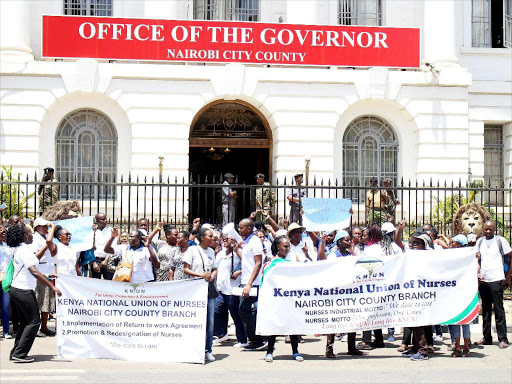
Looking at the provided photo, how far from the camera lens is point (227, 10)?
25453 mm

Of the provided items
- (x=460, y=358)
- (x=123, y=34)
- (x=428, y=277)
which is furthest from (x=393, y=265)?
(x=123, y=34)

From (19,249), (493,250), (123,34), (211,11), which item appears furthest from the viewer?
(211,11)

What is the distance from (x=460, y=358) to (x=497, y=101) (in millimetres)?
15674

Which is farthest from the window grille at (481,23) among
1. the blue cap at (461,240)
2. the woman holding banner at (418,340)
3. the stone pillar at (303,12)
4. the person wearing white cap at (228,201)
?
the woman holding banner at (418,340)

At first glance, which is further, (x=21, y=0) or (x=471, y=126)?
(x=471, y=126)

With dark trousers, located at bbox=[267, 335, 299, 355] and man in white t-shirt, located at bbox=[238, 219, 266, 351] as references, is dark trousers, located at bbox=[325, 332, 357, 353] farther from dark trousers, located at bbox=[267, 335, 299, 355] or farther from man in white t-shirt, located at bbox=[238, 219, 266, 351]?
man in white t-shirt, located at bbox=[238, 219, 266, 351]

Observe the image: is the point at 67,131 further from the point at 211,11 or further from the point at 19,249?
the point at 19,249

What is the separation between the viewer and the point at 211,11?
83.7 feet

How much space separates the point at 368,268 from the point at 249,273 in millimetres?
1656

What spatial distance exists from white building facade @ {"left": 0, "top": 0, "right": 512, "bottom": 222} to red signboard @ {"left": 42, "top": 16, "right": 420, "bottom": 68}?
14.1 inches

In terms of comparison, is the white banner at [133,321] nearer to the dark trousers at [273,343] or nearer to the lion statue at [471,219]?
the dark trousers at [273,343]

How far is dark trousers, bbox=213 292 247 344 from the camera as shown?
12.6 meters

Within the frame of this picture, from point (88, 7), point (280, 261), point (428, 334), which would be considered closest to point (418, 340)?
point (428, 334)

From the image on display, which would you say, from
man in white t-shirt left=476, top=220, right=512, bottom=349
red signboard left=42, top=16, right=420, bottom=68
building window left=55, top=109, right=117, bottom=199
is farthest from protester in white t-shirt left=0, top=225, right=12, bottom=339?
red signboard left=42, top=16, right=420, bottom=68
